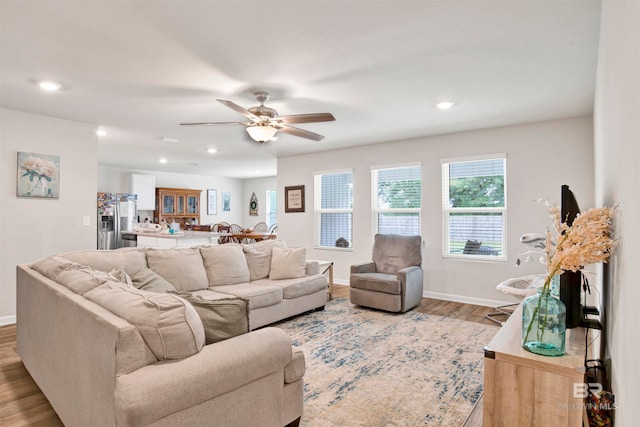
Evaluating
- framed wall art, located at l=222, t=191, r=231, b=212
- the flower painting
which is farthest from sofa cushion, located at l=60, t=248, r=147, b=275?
framed wall art, located at l=222, t=191, r=231, b=212

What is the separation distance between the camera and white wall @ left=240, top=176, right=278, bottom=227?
1156 centimetres

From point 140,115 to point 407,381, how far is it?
158 inches

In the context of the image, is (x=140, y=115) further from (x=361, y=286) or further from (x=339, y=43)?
(x=361, y=286)

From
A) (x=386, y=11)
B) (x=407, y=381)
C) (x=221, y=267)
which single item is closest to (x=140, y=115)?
(x=221, y=267)

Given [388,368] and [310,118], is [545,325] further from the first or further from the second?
[310,118]

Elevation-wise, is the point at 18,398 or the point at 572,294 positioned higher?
the point at 572,294

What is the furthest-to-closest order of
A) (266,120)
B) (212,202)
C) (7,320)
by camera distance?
(212,202), (7,320), (266,120)

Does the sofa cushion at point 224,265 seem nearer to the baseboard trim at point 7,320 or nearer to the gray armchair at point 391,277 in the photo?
the gray armchair at point 391,277

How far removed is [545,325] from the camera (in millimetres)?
1613

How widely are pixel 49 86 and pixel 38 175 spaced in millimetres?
1489

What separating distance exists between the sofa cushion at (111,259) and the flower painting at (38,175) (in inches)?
65.1

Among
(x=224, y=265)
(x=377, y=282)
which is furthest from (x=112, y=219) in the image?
A: (x=377, y=282)

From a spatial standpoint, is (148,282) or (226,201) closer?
(148,282)

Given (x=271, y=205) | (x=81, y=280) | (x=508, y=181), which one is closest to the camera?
(x=81, y=280)
